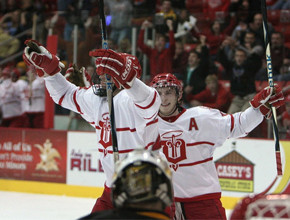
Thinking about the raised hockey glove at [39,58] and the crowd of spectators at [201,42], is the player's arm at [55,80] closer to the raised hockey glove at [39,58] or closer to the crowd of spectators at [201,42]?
the raised hockey glove at [39,58]

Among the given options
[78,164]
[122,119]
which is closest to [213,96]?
[78,164]

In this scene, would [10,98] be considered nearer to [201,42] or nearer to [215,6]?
[201,42]

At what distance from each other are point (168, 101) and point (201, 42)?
3.16 m

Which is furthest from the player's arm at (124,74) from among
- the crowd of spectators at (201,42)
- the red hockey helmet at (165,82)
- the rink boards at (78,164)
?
the crowd of spectators at (201,42)

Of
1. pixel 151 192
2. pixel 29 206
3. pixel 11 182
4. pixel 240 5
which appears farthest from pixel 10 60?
pixel 151 192

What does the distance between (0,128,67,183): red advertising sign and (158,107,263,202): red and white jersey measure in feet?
10.8

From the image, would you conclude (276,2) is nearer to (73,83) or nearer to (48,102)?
(48,102)

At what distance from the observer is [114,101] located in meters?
3.13

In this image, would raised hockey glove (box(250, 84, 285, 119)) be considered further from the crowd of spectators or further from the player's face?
the crowd of spectators

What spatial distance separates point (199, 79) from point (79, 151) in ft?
4.99

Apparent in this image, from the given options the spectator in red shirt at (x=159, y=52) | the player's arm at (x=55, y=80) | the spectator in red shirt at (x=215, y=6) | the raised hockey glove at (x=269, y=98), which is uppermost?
the spectator in red shirt at (x=215, y=6)

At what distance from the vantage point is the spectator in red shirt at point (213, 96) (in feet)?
20.2

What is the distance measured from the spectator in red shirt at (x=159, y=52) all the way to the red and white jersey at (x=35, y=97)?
1.26 m

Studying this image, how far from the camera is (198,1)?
7.51 metres
